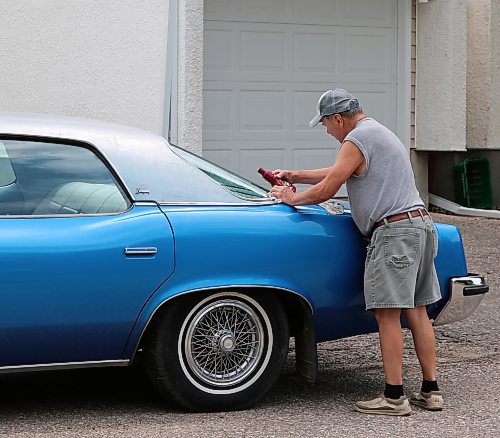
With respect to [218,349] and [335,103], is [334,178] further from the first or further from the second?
[218,349]

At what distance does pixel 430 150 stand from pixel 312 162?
→ 1.63m

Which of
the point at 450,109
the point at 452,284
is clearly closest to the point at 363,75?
the point at 450,109

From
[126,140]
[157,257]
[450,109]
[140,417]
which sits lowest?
[140,417]

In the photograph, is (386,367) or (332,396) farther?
(332,396)

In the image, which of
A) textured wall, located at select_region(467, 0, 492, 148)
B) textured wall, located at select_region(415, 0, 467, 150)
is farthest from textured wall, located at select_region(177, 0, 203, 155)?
textured wall, located at select_region(467, 0, 492, 148)

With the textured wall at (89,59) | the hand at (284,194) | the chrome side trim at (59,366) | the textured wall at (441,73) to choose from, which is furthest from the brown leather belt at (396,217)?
the textured wall at (441,73)

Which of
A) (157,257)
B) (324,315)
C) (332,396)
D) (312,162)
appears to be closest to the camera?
(157,257)

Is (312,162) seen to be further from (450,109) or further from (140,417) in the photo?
(140,417)

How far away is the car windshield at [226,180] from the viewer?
5672 millimetres

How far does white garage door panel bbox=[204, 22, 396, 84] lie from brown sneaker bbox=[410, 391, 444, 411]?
723cm

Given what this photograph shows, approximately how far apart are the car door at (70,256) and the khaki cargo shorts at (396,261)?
39.2 inches

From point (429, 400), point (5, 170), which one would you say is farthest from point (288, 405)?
point (5, 170)

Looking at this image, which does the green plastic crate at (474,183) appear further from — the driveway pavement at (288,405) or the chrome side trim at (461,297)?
the chrome side trim at (461,297)

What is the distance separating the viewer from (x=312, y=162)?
13.3 metres
